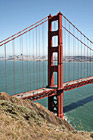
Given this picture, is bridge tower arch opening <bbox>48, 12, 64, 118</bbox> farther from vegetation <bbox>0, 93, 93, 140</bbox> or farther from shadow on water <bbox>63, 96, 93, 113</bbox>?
vegetation <bbox>0, 93, 93, 140</bbox>

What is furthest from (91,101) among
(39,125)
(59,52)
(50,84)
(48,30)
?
(39,125)

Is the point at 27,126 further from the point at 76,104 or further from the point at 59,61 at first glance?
the point at 76,104

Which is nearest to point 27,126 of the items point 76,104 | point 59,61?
point 59,61

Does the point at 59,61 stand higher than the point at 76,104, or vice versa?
the point at 59,61

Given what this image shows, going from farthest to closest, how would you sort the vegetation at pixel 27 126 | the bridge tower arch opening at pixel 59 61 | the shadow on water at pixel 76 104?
the shadow on water at pixel 76 104 → the bridge tower arch opening at pixel 59 61 → the vegetation at pixel 27 126

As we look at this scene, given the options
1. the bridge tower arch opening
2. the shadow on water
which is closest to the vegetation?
the bridge tower arch opening

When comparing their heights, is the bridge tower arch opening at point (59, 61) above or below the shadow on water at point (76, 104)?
above

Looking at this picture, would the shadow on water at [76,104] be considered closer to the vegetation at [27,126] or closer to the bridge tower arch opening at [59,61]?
the bridge tower arch opening at [59,61]

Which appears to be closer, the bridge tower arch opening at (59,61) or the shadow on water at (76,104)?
the bridge tower arch opening at (59,61)

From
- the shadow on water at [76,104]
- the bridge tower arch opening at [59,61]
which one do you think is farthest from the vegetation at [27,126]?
the shadow on water at [76,104]

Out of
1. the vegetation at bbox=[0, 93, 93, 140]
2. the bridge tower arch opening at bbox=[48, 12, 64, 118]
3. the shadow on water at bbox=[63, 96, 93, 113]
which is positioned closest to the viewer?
the vegetation at bbox=[0, 93, 93, 140]

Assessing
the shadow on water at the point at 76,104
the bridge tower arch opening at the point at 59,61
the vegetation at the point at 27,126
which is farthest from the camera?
the shadow on water at the point at 76,104
